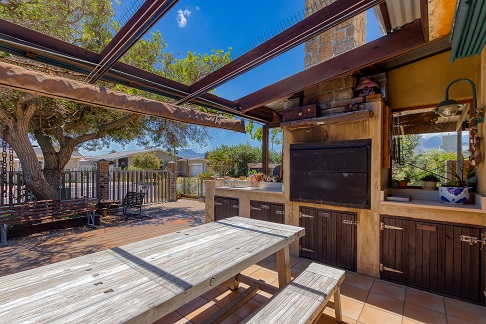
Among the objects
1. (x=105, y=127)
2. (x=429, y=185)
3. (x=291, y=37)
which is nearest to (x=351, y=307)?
(x=429, y=185)

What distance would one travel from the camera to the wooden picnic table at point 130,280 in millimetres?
1094

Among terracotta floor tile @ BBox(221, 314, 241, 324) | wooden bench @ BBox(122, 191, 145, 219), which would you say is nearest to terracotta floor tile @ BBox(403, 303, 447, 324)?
terracotta floor tile @ BBox(221, 314, 241, 324)

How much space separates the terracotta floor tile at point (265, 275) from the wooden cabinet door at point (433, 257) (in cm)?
149

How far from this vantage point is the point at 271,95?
13.4 feet

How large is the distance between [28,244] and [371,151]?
21.3 feet

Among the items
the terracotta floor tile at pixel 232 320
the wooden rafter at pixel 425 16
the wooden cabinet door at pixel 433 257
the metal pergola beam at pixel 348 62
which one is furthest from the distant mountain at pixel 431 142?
the terracotta floor tile at pixel 232 320

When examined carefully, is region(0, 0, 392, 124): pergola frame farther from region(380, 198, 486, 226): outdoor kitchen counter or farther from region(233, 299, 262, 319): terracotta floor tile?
region(233, 299, 262, 319): terracotta floor tile

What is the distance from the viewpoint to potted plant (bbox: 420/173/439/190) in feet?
10.9

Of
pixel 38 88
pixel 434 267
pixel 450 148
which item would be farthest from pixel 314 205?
pixel 38 88

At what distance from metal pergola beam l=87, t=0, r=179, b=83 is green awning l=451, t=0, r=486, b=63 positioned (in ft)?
7.70

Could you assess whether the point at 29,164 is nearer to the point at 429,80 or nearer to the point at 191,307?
the point at 191,307

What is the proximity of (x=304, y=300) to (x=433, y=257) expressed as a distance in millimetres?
2054

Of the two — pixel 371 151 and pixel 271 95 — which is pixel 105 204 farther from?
pixel 371 151

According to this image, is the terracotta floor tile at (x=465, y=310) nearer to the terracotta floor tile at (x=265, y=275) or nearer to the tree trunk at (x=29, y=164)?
the terracotta floor tile at (x=265, y=275)
